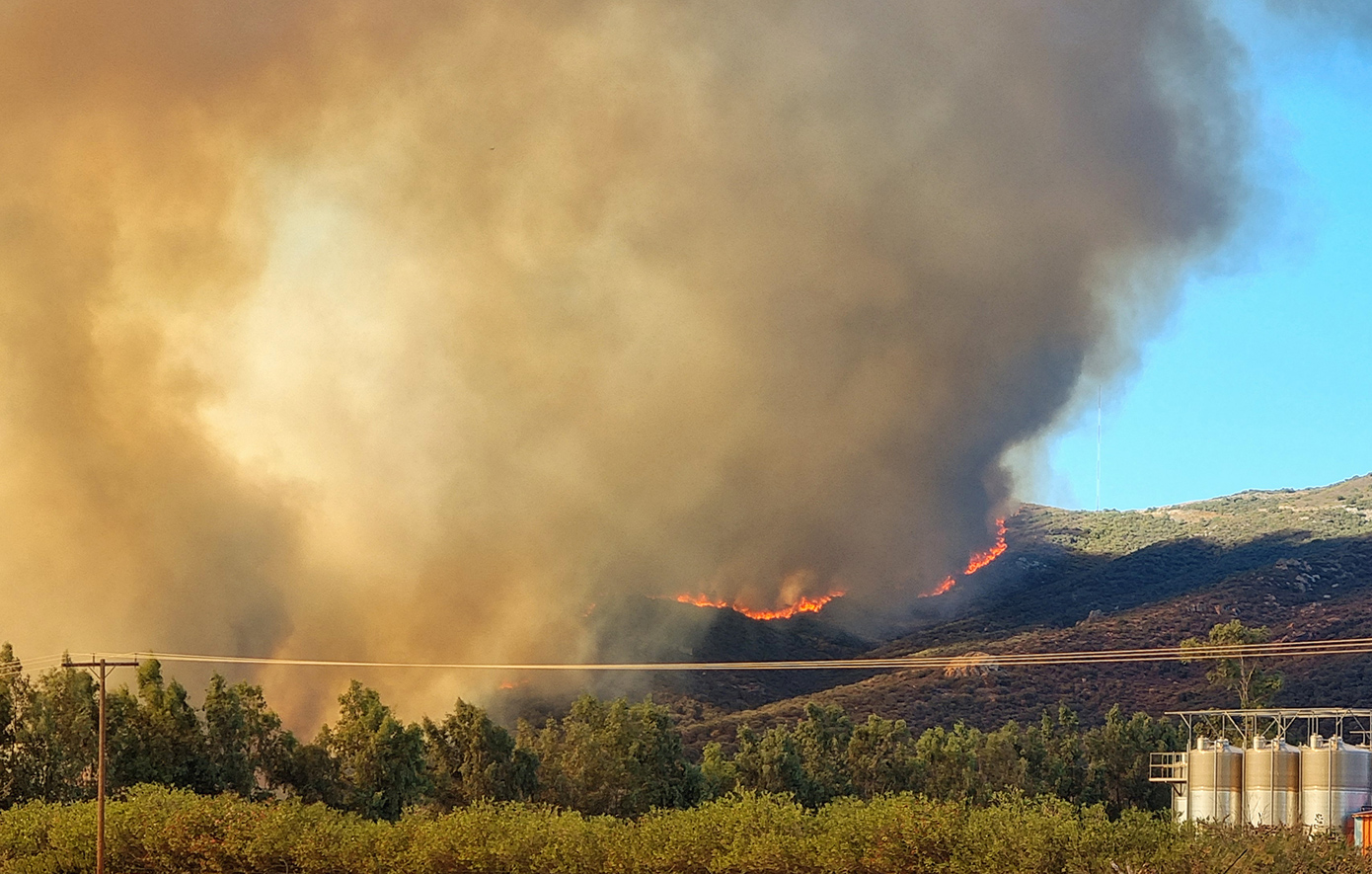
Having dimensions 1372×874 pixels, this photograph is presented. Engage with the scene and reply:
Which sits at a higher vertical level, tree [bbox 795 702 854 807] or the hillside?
the hillside

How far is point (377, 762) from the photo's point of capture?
323ft

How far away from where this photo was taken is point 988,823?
6575 centimetres

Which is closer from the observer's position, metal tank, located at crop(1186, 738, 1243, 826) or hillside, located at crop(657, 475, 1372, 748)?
metal tank, located at crop(1186, 738, 1243, 826)

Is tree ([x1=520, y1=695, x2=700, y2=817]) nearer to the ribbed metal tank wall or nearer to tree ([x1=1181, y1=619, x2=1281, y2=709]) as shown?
the ribbed metal tank wall

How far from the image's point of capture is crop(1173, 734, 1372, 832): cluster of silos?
7881cm

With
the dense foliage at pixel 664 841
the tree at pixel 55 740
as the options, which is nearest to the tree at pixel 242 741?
the tree at pixel 55 740

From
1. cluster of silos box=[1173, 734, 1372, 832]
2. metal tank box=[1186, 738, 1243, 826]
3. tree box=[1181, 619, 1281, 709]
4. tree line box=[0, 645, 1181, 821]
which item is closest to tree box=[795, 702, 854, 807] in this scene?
tree line box=[0, 645, 1181, 821]

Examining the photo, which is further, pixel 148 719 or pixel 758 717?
pixel 758 717

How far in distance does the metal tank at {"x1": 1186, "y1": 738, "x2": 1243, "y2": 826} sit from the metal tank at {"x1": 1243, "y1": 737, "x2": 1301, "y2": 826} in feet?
1.73

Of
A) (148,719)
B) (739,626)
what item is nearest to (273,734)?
(148,719)

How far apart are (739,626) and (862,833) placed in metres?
120

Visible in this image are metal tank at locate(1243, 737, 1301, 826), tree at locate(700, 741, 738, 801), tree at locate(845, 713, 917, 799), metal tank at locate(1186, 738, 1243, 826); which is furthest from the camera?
tree at locate(845, 713, 917, 799)

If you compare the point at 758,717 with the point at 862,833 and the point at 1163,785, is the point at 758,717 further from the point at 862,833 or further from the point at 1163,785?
the point at 862,833

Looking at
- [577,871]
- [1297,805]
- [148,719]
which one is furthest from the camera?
[148,719]
